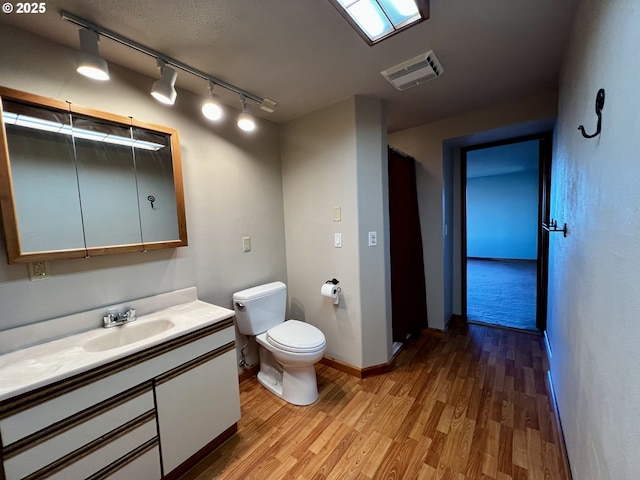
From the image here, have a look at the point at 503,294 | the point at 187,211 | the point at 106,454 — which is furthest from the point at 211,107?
the point at 503,294

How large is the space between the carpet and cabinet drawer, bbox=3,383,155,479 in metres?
3.37

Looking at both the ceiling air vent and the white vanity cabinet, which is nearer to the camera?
the white vanity cabinet

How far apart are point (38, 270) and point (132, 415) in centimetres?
82

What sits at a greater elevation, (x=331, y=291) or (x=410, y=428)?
(x=331, y=291)

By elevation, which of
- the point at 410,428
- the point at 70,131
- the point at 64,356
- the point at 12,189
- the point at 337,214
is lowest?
the point at 410,428

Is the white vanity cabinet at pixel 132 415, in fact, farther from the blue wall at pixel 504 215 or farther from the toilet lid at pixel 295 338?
the blue wall at pixel 504 215

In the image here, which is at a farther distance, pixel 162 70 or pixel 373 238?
pixel 373 238

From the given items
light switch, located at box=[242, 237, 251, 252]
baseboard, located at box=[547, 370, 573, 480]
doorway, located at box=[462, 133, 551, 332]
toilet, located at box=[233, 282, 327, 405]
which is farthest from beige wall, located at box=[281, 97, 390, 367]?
doorway, located at box=[462, 133, 551, 332]

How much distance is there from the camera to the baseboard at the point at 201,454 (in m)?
1.31

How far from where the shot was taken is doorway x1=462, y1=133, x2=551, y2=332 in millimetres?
2714

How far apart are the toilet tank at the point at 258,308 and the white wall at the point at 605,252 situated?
178 centimetres

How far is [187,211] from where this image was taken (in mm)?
1758

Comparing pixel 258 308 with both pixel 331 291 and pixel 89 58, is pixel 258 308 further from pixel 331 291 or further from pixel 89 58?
pixel 89 58

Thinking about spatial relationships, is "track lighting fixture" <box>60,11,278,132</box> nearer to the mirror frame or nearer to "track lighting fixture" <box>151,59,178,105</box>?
"track lighting fixture" <box>151,59,178,105</box>
